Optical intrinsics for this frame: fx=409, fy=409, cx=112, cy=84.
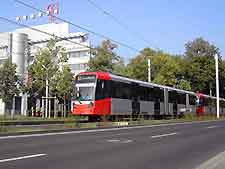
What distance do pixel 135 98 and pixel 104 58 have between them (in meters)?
23.0

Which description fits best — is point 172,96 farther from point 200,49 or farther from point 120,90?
point 200,49

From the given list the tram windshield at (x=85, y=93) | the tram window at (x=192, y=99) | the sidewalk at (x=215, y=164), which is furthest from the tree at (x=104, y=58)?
the sidewalk at (x=215, y=164)

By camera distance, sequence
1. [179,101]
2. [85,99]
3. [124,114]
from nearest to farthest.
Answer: [85,99] → [124,114] → [179,101]

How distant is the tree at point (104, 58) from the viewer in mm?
Result: 58125

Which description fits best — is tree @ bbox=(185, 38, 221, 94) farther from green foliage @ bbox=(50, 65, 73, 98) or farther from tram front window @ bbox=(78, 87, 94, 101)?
tram front window @ bbox=(78, 87, 94, 101)

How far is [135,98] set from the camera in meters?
36.2

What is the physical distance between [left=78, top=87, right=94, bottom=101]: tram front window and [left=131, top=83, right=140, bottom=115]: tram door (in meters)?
5.42

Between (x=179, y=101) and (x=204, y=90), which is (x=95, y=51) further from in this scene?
(x=204, y=90)

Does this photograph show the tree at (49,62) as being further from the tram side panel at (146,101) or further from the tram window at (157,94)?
the tram side panel at (146,101)

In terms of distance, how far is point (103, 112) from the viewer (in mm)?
31688

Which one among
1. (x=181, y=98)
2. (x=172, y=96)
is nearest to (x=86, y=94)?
(x=172, y=96)

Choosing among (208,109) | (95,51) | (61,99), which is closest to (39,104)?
(61,99)

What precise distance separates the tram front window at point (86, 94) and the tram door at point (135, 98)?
5.42m

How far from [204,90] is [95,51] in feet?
92.9
